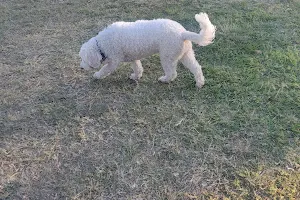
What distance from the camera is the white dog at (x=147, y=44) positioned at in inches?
133

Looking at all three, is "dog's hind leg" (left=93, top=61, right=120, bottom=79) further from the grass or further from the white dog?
the grass

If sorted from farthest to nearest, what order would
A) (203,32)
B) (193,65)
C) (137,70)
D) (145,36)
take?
(137,70) → (193,65) → (145,36) → (203,32)

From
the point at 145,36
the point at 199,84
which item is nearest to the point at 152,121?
the point at 199,84

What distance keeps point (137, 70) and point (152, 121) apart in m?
0.74

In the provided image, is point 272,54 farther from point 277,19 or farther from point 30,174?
point 30,174

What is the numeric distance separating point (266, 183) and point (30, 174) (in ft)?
6.30

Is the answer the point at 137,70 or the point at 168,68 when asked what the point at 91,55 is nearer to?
the point at 137,70

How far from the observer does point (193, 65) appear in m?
3.63

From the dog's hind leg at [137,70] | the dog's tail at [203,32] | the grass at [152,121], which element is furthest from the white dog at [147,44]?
the grass at [152,121]

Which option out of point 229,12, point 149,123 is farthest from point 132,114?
point 229,12

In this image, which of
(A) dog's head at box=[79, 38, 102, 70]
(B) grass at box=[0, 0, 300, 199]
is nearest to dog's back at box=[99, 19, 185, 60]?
(A) dog's head at box=[79, 38, 102, 70]

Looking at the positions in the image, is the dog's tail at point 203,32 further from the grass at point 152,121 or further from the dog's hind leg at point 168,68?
the grass at point 152,121

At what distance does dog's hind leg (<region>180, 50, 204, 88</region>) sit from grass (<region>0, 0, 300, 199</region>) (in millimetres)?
122

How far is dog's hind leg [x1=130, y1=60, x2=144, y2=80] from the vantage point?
3.82 metres
